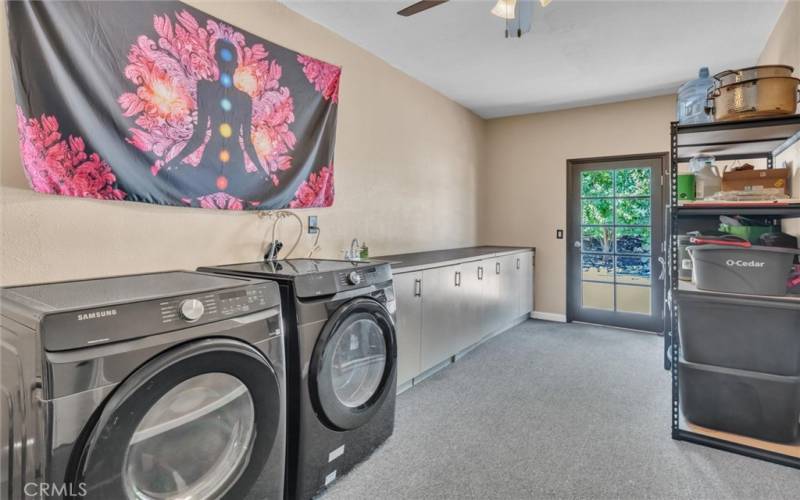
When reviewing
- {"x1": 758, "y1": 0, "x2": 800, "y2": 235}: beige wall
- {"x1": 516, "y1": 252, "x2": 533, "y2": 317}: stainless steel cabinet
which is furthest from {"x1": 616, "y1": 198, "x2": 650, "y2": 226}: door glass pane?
{"x1": 758, "y1": 0, "x2": 800, "y2": 235}: beige wall

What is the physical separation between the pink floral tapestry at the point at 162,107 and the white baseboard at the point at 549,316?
3.33m

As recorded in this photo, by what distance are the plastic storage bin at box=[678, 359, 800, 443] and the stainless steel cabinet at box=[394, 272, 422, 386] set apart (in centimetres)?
152

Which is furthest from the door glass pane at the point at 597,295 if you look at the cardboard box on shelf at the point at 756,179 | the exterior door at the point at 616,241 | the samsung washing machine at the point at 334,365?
the samsung washing machine at the point at 334,365

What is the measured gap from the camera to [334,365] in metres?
1.84

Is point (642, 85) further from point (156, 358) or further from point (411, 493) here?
point (156, 358)

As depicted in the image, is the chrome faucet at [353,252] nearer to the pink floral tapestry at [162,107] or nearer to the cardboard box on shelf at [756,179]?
the pink floral tapestry at [162,107]

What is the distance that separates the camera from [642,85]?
3863 mm

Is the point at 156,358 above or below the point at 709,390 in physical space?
above

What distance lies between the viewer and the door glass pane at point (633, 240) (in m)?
4.32

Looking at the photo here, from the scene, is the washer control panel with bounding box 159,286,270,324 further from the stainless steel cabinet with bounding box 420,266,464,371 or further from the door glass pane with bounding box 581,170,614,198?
the door glass pane with bounding box 581,170,614,198

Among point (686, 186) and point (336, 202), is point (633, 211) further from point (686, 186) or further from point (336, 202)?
point (336, 202)

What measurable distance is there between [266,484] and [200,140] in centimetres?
158

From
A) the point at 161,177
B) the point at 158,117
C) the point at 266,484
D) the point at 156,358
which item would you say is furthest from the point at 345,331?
the point at 158,117

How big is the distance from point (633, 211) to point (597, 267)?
703 mm
